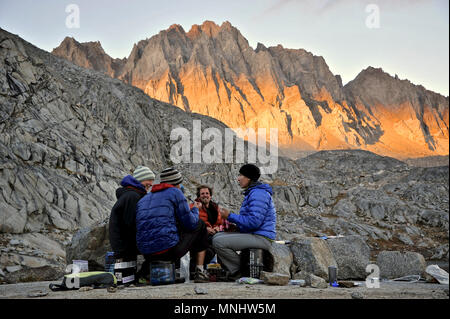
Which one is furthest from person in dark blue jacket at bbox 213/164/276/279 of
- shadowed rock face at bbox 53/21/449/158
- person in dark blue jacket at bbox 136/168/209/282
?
shadowed rock face at bbox 53/21/449/158

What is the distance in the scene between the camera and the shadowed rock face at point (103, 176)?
20.6 m

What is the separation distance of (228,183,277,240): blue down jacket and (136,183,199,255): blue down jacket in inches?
37.7

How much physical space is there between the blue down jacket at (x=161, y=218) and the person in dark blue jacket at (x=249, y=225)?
909 mm

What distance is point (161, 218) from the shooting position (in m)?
5.89

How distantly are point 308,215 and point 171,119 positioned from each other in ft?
76.9

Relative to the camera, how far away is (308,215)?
49.1 metres

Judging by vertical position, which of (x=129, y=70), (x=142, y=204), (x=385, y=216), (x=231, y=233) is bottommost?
(x=385, y=216)

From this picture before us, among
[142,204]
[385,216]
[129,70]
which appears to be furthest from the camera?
[129,70]

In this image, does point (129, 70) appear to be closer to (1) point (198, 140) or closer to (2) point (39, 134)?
(1) point (198, 140)

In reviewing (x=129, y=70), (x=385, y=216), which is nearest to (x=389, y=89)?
(x=129, y=70)

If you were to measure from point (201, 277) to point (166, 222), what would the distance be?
1.23m

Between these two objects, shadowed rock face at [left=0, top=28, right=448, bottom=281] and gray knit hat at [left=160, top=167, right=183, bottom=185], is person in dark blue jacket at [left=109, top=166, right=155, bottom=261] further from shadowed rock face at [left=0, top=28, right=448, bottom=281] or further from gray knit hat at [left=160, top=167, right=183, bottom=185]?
shadowed rock face at [left=0, top=28, right=448, bottom=281]

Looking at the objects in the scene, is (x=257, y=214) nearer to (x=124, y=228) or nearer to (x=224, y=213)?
(x=224, y=213)

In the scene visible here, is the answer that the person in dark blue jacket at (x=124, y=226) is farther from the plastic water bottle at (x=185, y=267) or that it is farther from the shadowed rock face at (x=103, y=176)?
the shadowed rock face at (x=103, y=176)
